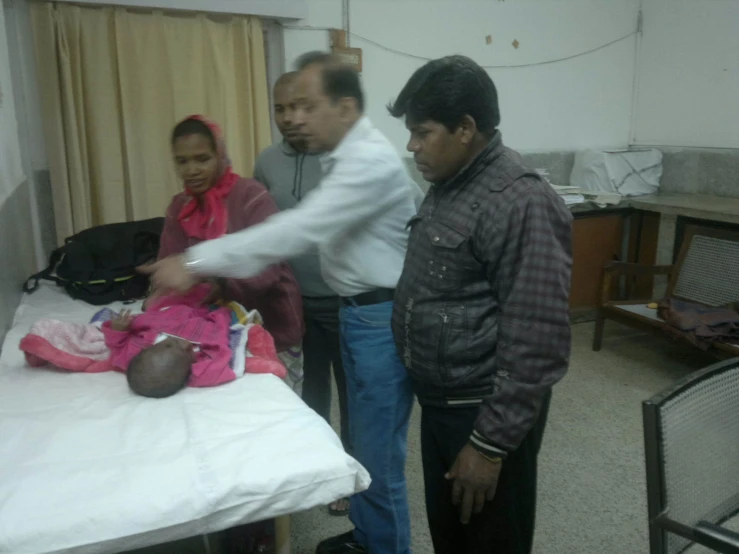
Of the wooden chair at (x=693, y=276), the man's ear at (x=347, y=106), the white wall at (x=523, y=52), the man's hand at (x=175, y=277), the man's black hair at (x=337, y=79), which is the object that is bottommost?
the wooden chair at (x=693, y=276)

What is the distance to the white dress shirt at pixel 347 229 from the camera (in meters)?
1.25

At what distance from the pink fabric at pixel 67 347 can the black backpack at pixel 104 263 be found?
2.16 feet

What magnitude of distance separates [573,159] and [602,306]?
132 cm

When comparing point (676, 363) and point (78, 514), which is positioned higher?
point (78, 514)

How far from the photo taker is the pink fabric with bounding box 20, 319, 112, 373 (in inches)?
61.5

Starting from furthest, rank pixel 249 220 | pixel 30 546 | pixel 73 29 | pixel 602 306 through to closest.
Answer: pixel 602 306 < pixel 73 29 < pixel 249 220 < pixel 30 546

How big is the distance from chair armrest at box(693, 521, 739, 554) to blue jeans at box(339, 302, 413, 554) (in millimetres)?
692

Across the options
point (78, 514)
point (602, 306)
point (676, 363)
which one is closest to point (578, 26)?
point (602, 306)

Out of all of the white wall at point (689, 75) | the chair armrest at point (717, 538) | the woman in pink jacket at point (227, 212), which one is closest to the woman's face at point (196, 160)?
the woman in pink jacket at point (227, 212)

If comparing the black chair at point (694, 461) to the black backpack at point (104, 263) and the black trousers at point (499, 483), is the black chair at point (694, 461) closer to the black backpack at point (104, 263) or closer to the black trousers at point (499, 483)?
the black trousers at point (499, 483)

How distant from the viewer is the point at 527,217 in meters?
1.00

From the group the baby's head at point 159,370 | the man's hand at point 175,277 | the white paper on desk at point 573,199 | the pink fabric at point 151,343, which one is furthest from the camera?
the white paper on desk at point 573,199

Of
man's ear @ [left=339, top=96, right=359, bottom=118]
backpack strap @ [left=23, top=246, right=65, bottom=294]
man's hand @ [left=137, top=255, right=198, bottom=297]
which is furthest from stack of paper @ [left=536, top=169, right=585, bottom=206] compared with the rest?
man's hand @ [left=137, top=255, right=198, bottom=297]

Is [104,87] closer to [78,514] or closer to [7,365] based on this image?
[7,365]
